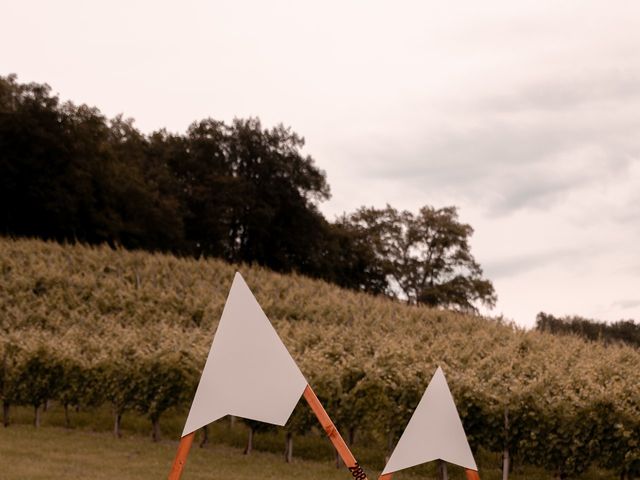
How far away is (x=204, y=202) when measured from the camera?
156 feet

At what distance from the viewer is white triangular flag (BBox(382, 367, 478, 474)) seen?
7285mm

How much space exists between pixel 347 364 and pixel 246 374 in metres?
9.04

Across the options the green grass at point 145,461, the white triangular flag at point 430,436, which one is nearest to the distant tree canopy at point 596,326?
the green grass at point 145,461

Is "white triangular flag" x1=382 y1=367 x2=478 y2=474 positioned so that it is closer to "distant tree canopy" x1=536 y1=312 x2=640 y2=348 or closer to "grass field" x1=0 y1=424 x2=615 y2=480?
"grass field" x1=0 y1=424 x2=615 y2=480

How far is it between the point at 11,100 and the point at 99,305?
17.5 meters

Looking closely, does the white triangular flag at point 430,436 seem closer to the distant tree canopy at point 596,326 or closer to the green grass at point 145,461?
the green grass at point 145,461

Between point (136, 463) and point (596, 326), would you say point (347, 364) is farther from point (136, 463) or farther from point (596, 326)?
point (596, 326)

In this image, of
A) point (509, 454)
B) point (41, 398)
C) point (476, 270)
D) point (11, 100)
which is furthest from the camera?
point (476, 270)

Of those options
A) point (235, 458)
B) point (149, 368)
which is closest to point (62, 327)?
point (149, 368)

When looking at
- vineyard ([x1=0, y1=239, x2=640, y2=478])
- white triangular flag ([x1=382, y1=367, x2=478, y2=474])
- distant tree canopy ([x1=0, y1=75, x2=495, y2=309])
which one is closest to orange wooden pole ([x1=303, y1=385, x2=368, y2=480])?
white triangular flag ([x1=382, y1=367, x2=478, y2=474])

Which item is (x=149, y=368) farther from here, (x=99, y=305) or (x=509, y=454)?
(x=99, y=305)

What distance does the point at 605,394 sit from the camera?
1341 cm

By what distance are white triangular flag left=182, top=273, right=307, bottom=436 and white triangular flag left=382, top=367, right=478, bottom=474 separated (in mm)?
1123

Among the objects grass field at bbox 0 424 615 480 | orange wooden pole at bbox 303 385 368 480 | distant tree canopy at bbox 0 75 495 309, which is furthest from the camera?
distant tree canopy at bbox 0 75 495 309
